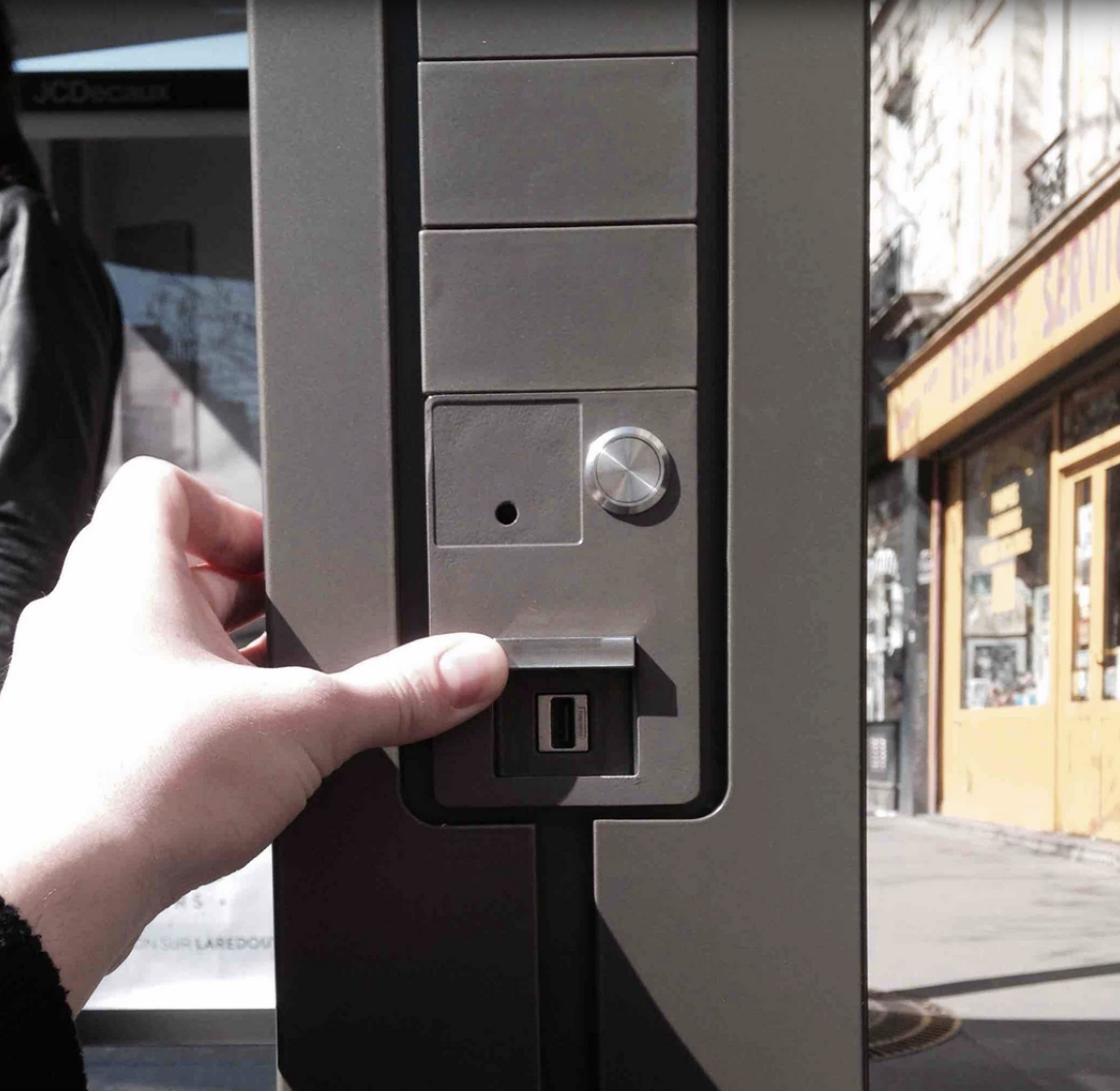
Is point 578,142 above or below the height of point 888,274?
below

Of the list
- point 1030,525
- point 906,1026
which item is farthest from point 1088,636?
point 1030,525

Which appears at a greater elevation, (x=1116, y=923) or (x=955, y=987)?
(x=1116, y=923)

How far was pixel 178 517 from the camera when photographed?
→ 2.94 ft

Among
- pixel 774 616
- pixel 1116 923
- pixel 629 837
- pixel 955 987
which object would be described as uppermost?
pixel 774 616

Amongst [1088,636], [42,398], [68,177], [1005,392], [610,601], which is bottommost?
[1088,636]

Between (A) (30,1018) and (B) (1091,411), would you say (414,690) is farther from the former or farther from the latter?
(B) (1091,411)

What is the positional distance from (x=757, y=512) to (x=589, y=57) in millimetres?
339

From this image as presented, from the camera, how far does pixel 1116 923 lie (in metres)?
1.63

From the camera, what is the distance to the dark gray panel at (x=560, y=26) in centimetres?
80

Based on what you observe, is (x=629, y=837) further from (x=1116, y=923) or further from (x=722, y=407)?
(x=1116, y=923)

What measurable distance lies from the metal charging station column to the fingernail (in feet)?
0.07

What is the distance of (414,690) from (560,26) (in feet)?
1.55

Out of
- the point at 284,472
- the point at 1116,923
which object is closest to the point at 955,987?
the point at 1116,923

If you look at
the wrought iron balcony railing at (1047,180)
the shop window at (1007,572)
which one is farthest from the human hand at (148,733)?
the wrought iron balcony railing at (1047,180)
